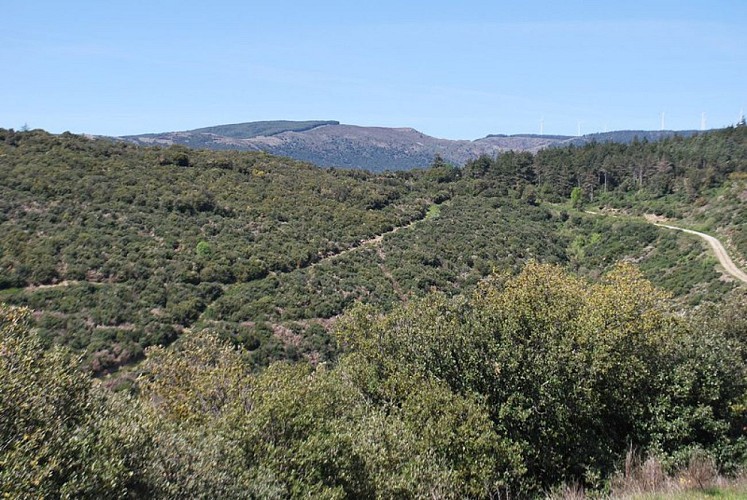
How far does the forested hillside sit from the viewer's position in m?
10.4

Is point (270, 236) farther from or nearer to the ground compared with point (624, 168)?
nearer to the ground

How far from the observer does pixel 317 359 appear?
36.2m

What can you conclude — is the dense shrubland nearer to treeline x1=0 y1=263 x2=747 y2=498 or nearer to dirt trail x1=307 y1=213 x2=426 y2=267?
dirt trail x1=307 y1=213 x2=426 y2=267

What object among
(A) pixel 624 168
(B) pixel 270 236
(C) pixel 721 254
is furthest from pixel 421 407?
(A) pixel 624 168

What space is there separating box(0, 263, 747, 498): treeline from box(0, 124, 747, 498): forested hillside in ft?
0.23

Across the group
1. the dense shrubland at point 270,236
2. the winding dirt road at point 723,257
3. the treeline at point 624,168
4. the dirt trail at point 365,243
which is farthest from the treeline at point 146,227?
the winding dirt road at point 723,257

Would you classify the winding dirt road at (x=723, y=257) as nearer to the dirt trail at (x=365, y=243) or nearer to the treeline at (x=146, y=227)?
the dirt trail at (x=365, y=243)

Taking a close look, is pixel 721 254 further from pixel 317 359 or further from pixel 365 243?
pixel 317 359

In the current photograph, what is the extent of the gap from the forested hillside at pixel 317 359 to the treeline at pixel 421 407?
0.23ft

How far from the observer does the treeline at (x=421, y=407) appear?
378 inches

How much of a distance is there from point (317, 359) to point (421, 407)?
71.1 feet

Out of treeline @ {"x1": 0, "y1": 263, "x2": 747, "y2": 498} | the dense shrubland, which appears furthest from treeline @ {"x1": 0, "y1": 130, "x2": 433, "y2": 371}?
treeline @ {"x1": 0, "y1": 263, "x2": 747, "y2": 498}

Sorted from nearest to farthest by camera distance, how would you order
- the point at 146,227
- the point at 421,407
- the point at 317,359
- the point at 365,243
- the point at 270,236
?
1. the point at 421,407
2. the point at 317,359
3. the point at 146,227
4. the point at 270,236
5. the point at 365,243

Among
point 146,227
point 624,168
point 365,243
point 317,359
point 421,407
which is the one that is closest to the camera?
point 421,407
